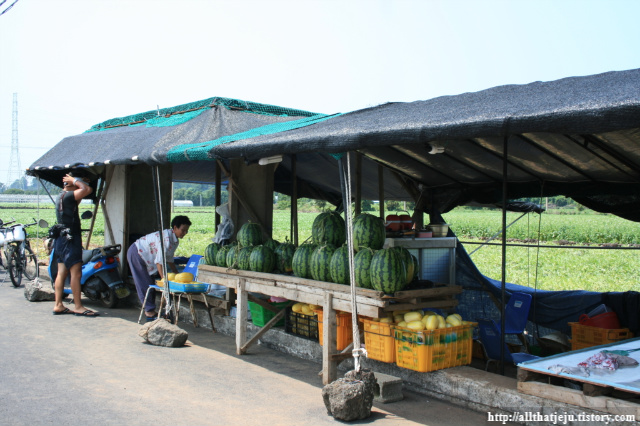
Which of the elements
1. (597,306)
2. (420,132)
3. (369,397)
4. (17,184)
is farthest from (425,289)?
(17,184)

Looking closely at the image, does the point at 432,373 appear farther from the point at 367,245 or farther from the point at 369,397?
the point at 367,245

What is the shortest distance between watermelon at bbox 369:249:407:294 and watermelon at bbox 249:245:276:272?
1.92 meters

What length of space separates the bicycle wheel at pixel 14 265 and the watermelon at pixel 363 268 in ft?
30.3

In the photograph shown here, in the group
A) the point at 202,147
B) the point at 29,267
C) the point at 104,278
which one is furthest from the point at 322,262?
the point at 29,267

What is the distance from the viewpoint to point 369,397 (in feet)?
16.3

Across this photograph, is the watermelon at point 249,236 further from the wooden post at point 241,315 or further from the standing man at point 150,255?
the standing man at point 150,255

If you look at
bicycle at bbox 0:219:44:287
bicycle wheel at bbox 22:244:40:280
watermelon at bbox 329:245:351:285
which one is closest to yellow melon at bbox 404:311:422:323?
watermelon at bbox 329:245:351:285

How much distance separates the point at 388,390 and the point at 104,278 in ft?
21.2

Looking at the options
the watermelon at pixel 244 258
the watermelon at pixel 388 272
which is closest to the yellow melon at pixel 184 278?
the watermelon at pixel 244 258

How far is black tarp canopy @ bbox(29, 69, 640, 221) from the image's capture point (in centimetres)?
408

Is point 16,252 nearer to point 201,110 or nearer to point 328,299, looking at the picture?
point 201,110

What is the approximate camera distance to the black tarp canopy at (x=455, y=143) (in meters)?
4.08

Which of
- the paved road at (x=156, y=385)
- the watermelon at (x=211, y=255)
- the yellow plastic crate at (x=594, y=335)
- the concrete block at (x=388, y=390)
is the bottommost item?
the paved road at (x=156, y=385)

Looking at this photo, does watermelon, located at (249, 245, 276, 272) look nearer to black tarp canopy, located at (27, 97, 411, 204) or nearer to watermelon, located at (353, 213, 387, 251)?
black tarp canopy, located at (27, 97, 411, 204)
